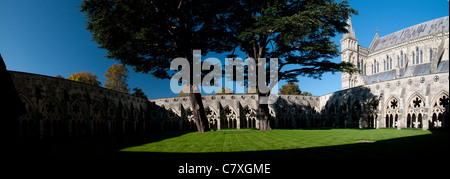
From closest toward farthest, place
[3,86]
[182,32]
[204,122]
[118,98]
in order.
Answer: [3,86], [182,32], [204,122], [118,98]

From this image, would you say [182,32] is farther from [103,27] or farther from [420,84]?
[420,84]

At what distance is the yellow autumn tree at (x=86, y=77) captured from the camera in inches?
1415

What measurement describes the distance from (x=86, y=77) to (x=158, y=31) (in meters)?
30.2

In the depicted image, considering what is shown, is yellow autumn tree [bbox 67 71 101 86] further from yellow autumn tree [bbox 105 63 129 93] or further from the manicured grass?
the manicured grass

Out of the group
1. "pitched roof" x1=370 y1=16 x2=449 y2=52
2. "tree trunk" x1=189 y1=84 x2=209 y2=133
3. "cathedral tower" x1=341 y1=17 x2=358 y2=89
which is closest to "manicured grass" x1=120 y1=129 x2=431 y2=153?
"tree trunk" x1=189 y1=84 x2=209 y2=133

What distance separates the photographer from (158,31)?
48.4ft

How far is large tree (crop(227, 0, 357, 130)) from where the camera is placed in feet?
Answer: 45.9

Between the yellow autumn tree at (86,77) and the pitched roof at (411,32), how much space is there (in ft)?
194

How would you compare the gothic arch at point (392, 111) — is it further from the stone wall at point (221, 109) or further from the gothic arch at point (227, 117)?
the gothic arch at point (227, 117)

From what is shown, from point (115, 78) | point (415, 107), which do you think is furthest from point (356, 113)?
point (115, 78)

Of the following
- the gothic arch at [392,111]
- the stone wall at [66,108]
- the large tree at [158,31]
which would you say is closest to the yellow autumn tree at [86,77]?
the stone wall at [66,108]
